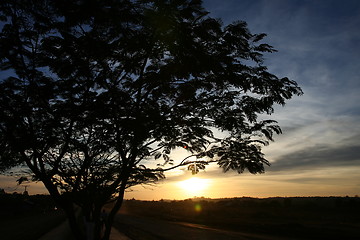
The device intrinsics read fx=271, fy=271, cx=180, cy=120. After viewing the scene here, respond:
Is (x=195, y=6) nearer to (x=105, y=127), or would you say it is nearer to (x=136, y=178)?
(x=105, y=127)

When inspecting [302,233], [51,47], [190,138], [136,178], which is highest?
[51,47]

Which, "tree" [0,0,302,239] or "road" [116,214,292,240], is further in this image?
"road" [116,214,292,240]

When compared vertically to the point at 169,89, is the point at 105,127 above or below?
below

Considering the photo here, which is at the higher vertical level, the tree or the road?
the tree

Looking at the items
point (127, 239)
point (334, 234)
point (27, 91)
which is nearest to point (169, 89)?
point (27, 91)

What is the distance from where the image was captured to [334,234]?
29109 millimetres

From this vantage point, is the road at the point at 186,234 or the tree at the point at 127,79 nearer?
the tree at the point at 127,79

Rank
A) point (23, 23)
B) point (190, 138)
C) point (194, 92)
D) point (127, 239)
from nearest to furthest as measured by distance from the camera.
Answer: point (23, 23) < point (194, 92) < point (190, 138) < point (127, 239)

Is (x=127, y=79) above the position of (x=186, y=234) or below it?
above

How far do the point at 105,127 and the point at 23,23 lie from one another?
3122 millimetres

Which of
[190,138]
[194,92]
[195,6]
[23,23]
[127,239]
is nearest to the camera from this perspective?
[195,6]

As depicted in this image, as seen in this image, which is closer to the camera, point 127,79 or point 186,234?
point 127,79

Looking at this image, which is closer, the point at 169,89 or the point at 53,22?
the point at 53,22

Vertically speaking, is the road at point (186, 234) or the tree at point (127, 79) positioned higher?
the tree at point (127, 79)
